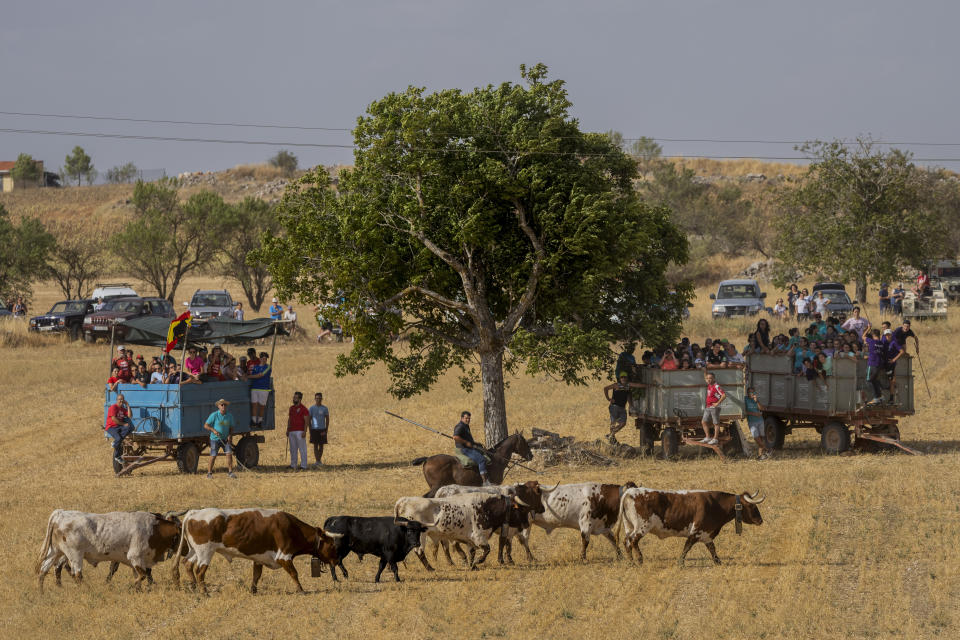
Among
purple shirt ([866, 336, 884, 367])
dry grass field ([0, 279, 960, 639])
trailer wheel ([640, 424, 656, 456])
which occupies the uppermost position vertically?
purple shirt ([866, 336, 884, 367])

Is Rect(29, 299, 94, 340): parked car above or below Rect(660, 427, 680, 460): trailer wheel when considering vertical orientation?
above

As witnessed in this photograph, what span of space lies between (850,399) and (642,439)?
453 centimetres

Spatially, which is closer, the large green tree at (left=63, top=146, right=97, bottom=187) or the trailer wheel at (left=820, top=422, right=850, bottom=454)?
the trailer wheel at (left=820, top=422, right=850, bottom=454)

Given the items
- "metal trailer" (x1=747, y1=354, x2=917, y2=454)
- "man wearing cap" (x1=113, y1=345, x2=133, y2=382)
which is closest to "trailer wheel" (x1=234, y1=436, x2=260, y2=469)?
"man wearing cap" (x1=113, y1=345, x2=133, y2=382)

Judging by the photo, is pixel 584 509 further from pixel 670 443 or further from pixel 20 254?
pixel 20 254

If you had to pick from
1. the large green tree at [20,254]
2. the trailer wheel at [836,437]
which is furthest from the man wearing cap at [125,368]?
the large green tree at [20,254]

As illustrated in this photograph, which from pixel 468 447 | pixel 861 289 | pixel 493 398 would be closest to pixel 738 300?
pixel 861 289

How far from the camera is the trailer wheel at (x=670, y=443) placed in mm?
23500

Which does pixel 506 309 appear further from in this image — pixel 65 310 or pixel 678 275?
pixel 678 275

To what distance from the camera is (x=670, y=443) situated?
23547 mm

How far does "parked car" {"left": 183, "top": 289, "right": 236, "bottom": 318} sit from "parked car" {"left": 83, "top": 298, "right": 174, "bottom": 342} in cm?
161

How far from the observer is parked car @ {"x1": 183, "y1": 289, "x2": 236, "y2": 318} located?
152ft

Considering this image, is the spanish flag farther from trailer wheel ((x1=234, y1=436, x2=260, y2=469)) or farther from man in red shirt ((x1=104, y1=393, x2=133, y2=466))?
trailer wheel ((x1=234, y1=436, x2=260, y2=469))

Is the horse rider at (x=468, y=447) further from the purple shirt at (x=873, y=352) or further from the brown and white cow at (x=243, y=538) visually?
the purple shirt at (x=873, y=352)
